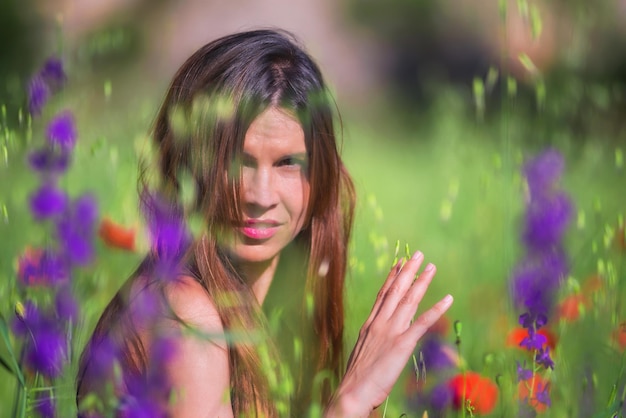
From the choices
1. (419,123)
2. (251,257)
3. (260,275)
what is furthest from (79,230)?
(419,123)

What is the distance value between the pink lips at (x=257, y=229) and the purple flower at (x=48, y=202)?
307 mm

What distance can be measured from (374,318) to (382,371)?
0.09 metres

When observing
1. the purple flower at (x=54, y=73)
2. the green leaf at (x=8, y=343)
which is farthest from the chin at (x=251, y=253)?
the green leaf at (x=8, y=343)

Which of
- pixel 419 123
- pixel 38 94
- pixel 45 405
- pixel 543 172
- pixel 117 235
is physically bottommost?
pixel 419 123

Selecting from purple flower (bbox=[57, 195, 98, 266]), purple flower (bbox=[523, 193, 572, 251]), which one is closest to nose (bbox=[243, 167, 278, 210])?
Answer: purple flower (bbox=[57, 195, 98, 266])

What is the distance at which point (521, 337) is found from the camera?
133cm

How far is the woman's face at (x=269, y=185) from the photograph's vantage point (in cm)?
145

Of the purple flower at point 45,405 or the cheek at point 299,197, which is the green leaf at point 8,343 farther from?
the cheek at point 299,197

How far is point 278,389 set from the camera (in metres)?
1.01

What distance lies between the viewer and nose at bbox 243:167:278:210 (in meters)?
1.43

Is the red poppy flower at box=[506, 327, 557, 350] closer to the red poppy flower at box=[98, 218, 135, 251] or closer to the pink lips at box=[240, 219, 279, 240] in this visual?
the pink lips at box=[240, 219, 279, 240]

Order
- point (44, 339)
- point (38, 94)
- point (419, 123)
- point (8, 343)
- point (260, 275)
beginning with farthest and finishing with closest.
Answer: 1. point (419, 123)
2. point (260, 275)
3. point (38, 94)
4. point (44, 339)
5. point (8, 343)

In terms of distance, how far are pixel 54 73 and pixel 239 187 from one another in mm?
289

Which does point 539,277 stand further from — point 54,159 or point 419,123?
point 419,123
